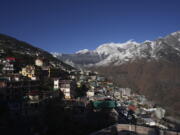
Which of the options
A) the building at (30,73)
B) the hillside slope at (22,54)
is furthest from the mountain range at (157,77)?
the building at (30,73)

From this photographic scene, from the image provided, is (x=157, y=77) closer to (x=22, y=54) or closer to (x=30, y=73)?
(x=22, y=54)

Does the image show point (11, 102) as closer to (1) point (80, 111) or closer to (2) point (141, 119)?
(1) point (80, 111)

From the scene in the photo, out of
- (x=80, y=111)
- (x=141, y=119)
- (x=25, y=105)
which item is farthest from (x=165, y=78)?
(x=25, y=105)

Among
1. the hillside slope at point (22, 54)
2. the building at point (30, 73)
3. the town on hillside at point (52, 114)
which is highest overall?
the hillside slope at point (22, 54)

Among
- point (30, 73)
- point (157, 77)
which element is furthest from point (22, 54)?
point (157, 77)

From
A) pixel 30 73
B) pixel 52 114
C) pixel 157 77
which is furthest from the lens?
pixel 157 77

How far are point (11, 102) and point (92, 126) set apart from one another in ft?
24.7

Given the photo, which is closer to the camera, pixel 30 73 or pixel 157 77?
pixel 30 73

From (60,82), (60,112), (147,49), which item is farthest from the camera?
(147,49)

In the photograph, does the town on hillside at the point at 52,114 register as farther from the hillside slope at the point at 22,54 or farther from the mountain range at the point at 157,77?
the mountain range at the point at 157,77

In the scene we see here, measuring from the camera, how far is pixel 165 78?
67.6 metres

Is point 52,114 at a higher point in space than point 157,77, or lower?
lower

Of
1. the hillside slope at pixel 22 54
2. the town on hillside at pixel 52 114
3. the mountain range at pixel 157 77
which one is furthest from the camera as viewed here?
the mountain range at pixel 157 77

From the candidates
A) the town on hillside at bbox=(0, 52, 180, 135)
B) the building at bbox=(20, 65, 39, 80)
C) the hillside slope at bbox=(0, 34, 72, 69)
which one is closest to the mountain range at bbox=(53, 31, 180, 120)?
the hillside slope at bbox=(0, 34, 72, 69)
